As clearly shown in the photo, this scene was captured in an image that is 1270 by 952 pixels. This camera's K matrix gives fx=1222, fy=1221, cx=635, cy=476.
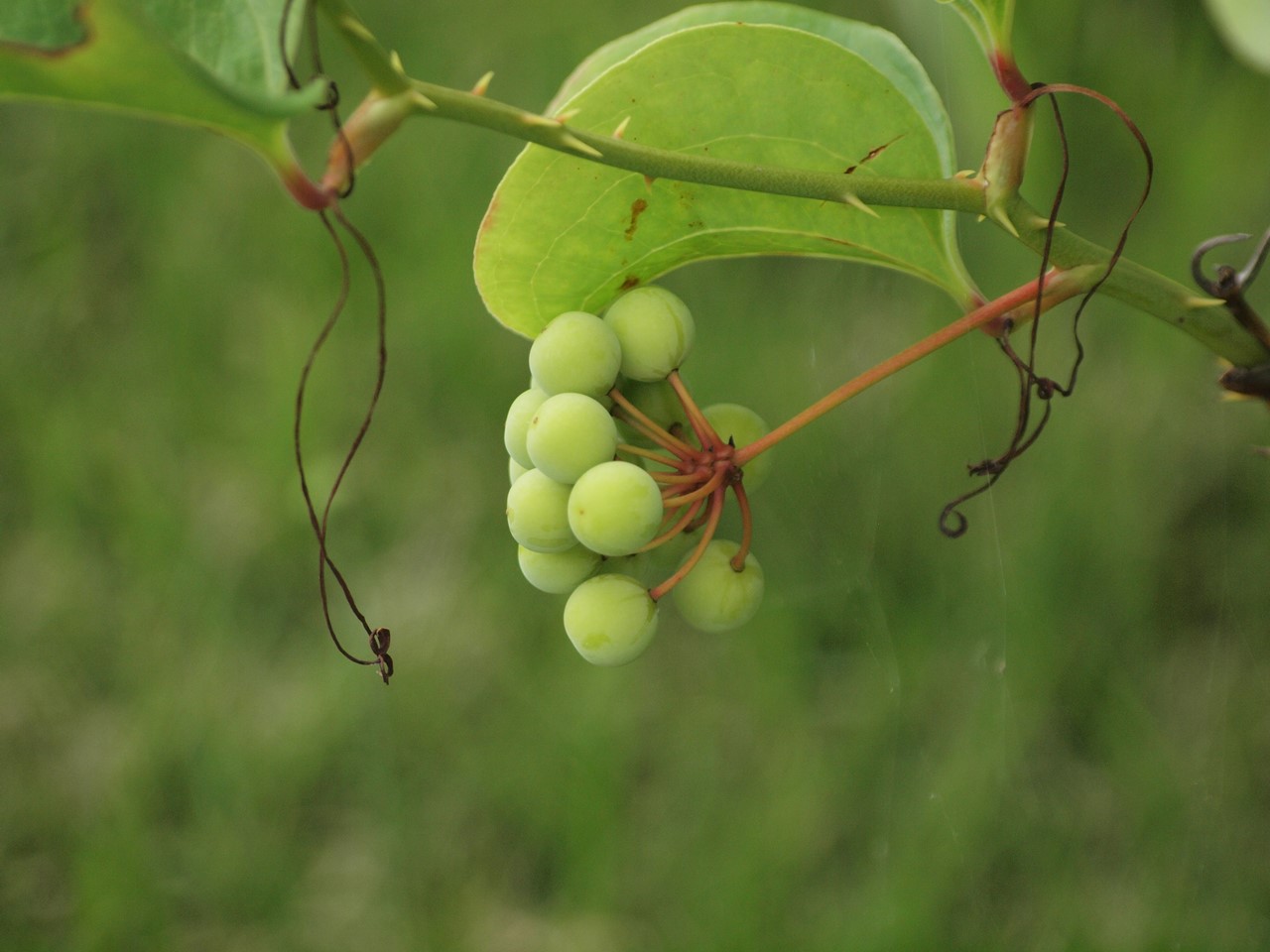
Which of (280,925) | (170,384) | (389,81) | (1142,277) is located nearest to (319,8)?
(389,81)

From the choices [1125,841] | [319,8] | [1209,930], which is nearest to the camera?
[319,8]

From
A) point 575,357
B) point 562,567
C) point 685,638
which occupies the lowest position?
point 685,638

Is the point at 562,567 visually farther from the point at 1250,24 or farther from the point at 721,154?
the point at 1250,24

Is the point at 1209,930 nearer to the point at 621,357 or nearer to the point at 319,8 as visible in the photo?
the point at 621,357

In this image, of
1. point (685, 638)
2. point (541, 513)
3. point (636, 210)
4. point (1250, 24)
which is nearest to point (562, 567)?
point (541, 513)

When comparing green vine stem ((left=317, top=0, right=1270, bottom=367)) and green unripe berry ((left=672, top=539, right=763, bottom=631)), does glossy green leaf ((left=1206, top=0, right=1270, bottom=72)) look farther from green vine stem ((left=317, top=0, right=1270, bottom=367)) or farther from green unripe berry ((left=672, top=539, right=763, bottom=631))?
green unripe berry ((left=672, top=539, right=763, bottom=631))
